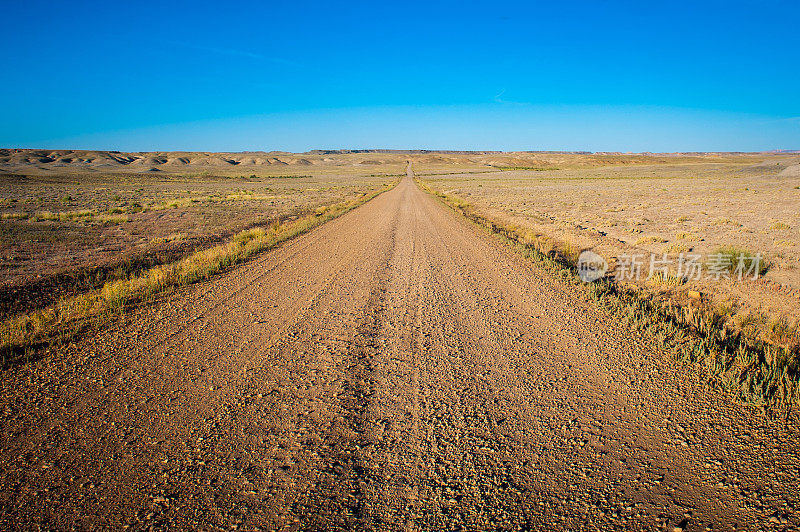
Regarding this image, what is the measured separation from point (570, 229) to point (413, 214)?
8175 millimetres

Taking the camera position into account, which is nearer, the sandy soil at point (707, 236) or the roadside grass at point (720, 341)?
the roadside grass at point (720, 341)

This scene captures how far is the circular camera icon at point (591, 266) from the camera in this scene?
8.89 meters

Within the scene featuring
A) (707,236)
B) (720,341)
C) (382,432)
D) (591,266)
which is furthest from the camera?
(707,236)

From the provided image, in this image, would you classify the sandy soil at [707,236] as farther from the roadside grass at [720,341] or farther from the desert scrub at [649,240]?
the roadside grass at [720,341]

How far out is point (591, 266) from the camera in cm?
1022

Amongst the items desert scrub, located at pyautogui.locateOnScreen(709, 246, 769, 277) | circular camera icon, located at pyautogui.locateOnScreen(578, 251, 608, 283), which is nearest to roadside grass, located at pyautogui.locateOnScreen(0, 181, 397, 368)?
circular camera icon, located at pyautogui.locateOnScreen(578, 251, 608, 283)

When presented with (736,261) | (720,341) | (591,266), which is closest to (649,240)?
(736,261)

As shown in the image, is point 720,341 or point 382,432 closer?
point 382,432

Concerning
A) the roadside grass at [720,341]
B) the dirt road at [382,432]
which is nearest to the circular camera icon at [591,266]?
the roadside grass at [720,341]

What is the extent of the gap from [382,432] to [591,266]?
8.52 m

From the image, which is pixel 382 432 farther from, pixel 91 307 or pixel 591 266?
pixel 591 266

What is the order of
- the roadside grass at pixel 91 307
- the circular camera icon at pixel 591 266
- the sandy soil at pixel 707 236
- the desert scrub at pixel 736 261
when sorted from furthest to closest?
the desert scrub at pixel 736 261 < the circular camera icon at pixel 591 266 < the sandy soil at pixel 707 236 < the roadside grass at pixel 91 307

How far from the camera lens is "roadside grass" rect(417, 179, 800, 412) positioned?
4.06 m

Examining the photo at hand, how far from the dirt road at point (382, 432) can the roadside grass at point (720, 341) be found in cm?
27
